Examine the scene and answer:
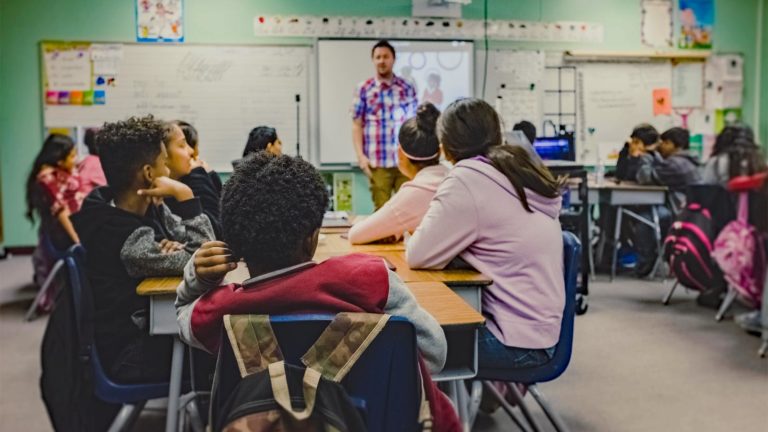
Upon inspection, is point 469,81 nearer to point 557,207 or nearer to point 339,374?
point 557,207

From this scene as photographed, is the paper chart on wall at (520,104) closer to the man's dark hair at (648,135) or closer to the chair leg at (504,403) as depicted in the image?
the man's dark hair at (648,135)

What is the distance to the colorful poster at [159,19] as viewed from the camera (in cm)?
269

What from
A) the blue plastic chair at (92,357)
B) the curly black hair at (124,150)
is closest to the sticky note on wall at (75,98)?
the curly black hair at (124,150)

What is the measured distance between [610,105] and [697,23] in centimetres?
344

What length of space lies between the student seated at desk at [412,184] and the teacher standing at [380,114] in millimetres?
1758

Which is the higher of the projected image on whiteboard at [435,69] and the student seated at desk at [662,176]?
the projected image on whiteboard at [435,69]

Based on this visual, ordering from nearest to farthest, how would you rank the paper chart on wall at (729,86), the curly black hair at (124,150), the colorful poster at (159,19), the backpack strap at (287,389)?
the backpack strap at (287,389), the paper chart on wall at (729,86), the curly black hair at (124,150), the colorful poster at (159,19)

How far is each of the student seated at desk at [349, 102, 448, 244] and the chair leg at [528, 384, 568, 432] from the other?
1.79 ft

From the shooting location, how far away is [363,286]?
1.03 meters

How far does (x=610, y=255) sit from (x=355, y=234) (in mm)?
3207

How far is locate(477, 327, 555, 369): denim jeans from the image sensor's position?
1755mm

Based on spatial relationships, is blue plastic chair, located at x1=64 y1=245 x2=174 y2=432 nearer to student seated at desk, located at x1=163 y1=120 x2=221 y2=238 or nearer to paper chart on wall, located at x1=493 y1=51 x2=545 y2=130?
student seated at desk, located at x1=163 y1=120 x2=221 y2=238

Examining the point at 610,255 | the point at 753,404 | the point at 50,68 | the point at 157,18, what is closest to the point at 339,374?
the point at 753,404

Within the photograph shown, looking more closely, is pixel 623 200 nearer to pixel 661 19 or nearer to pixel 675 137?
pixel 675 137
